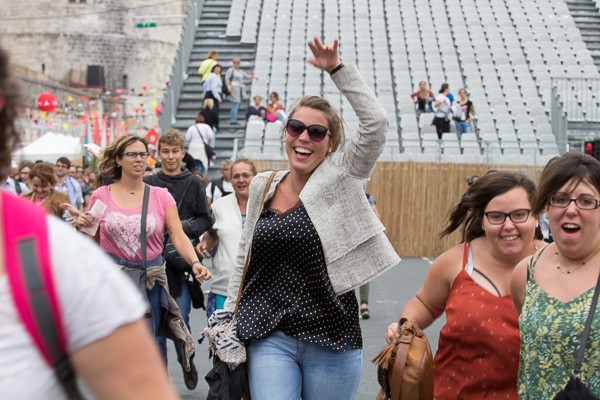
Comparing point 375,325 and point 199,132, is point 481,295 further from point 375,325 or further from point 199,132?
point 199,132

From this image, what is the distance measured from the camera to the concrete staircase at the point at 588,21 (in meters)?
25.8

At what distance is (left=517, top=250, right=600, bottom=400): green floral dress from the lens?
2.48 m

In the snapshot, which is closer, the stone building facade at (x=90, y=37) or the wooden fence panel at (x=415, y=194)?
the wooden fence panel at (x=415, y=194)

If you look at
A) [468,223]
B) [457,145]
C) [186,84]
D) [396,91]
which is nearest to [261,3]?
[186,84]

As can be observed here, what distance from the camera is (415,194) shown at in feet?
54.6

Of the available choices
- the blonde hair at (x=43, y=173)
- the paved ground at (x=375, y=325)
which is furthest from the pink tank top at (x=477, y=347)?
A: the blonde hair at (x=43, y=173)

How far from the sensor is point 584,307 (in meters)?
2.54

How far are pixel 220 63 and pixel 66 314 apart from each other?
23106 mm

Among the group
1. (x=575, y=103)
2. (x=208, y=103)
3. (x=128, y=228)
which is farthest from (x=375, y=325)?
(x=575, y=103)

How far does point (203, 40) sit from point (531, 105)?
10.9m

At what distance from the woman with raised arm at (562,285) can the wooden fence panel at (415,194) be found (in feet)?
44.9

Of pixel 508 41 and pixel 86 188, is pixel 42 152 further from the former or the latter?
pixel 508 41

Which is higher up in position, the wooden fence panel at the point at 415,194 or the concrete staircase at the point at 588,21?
the concrete staircase at the point at 588,21

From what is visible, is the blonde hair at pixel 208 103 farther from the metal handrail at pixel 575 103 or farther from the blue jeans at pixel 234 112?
the metal handrail at pixel 575 103
